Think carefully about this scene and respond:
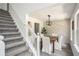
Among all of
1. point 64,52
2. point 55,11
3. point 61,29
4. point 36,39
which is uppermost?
point 55,11

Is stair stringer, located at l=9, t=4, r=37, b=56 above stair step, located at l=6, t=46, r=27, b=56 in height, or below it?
above

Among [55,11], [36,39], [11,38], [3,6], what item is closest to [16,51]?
[11,38]

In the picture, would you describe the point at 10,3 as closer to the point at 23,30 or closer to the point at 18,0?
the point at 18,0

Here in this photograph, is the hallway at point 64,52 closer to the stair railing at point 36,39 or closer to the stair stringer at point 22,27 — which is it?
the stair railing at point 36,39

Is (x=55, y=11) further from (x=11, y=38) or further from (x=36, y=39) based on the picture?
(x=11, y=38)

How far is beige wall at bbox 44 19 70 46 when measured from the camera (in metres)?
1.84

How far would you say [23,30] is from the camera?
1881 millimetres

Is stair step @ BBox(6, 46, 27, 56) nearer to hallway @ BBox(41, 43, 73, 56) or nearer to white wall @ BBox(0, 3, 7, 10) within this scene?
hallway @ BBox(41, 43, 73, 56)

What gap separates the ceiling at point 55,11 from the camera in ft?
6.01

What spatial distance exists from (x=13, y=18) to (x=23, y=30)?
227mm

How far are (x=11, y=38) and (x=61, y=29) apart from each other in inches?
28.7

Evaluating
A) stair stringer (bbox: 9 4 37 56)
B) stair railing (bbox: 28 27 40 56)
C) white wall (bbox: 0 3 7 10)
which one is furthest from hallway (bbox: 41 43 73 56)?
white wall (bbox: 0 3 7 10)

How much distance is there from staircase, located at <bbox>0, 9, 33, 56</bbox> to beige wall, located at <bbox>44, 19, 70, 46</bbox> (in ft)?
1.38

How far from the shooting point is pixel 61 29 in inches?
73.4
